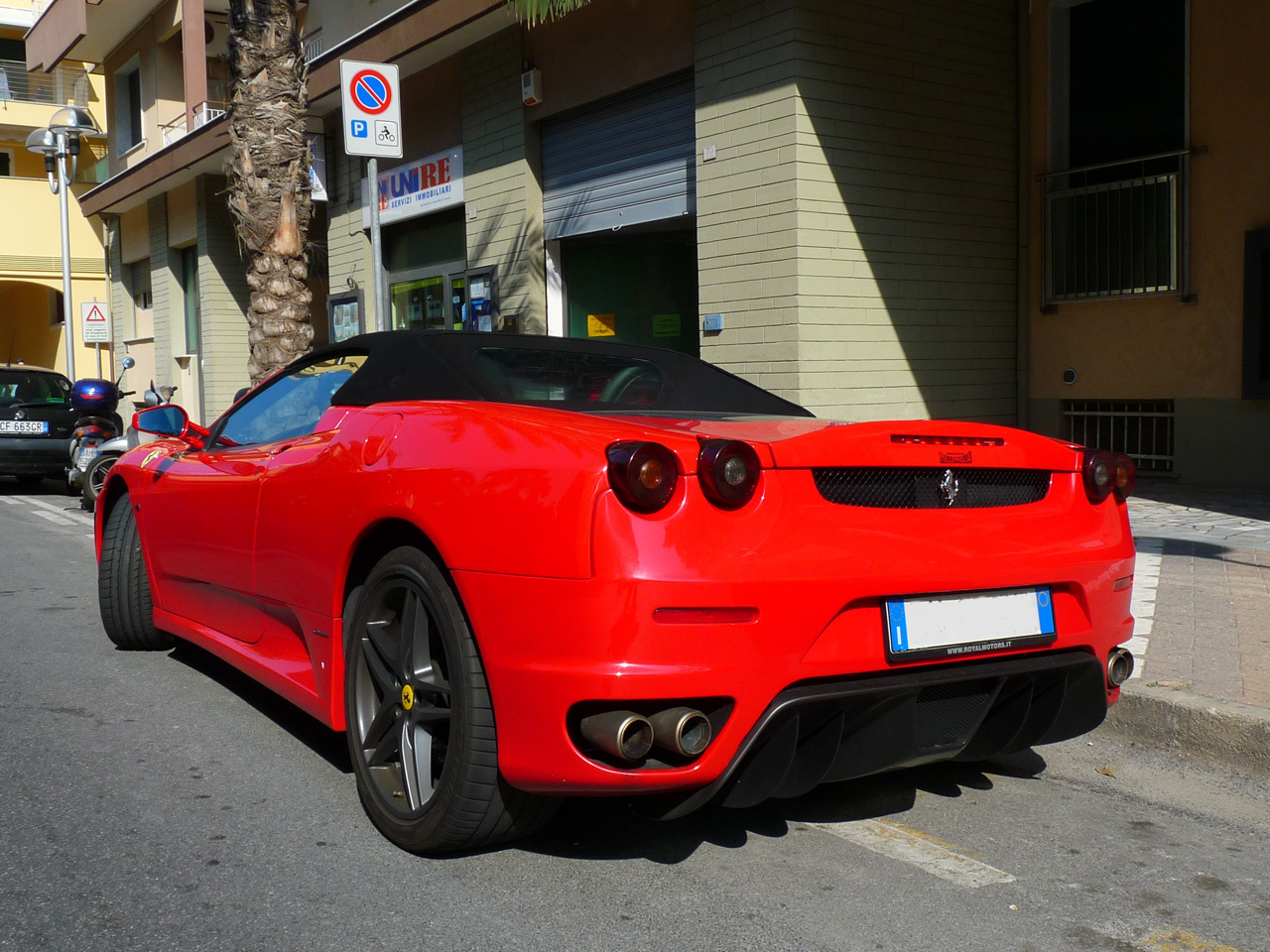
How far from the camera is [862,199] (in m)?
10.0

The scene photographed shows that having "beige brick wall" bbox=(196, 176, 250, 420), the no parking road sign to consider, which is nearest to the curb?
the no parking road sign

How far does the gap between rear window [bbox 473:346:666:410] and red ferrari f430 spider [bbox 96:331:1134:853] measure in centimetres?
2

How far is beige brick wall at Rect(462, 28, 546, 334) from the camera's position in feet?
42.5

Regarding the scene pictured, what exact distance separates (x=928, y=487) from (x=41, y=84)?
118ft

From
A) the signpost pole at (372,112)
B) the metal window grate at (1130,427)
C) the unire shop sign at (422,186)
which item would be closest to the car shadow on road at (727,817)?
the signpost pole at (372,112)

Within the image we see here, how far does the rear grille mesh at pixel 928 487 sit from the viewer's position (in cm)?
284

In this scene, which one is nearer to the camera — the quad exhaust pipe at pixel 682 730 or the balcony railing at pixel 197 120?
the quad exhaust pipe at pixel 682 730

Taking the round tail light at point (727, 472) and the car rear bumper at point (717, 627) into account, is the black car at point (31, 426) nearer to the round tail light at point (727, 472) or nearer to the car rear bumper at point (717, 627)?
the car rear bumper at point (717, 627)

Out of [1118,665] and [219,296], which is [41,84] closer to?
[219,296]

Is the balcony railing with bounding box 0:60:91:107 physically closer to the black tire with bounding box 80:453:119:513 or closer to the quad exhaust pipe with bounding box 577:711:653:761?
the black tire with bounding box 80:453:119:513

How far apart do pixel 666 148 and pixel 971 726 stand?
8997 millimetres

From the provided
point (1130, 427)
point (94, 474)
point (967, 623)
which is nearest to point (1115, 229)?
point (1130, 427)

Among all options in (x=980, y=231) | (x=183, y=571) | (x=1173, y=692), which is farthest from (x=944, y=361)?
(x=183, y=571)

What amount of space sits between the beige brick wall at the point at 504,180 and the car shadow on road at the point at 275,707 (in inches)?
304
